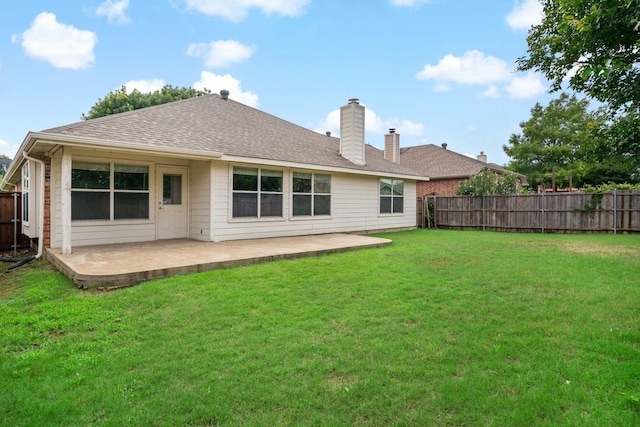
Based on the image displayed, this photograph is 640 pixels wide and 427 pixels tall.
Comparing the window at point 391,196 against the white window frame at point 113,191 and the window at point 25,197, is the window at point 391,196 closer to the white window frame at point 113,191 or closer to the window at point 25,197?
the white window frame at point 113,191

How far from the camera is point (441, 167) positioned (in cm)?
2144

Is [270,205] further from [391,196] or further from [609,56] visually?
[609,56]

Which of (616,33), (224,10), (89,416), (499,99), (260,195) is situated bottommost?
(89,416)

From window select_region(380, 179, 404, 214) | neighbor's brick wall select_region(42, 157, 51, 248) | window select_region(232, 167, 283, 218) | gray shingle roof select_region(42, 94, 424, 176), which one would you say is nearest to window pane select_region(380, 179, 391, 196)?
window select_region(380, 179, 404, 214)

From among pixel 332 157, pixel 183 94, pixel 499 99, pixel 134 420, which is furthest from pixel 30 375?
pixel 183 94

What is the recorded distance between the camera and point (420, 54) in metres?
14.0

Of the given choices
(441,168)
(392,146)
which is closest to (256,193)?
(392,146)

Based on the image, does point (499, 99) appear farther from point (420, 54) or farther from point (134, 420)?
point (134, 420)

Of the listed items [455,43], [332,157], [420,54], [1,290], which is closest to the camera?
[1,290]

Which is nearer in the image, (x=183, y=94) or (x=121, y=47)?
(x=121, y=47)

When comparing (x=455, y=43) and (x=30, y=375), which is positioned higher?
(x=455, y=43)

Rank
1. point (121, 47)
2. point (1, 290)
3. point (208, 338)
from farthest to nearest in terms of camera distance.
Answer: point (121, 47), point (1, 290), point (208, 338)

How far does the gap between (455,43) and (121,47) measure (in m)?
14.2

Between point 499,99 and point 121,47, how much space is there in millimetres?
18150
